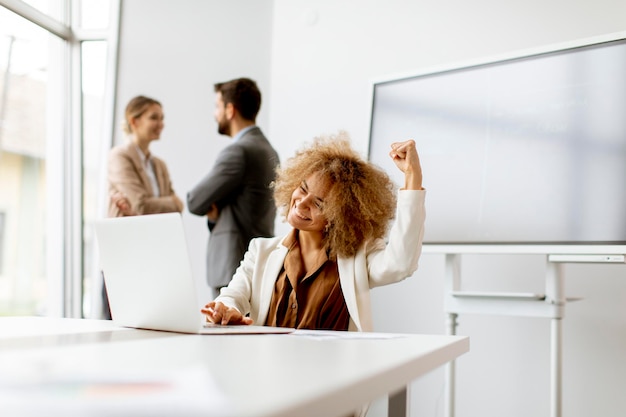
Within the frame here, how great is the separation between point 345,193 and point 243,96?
1.65m

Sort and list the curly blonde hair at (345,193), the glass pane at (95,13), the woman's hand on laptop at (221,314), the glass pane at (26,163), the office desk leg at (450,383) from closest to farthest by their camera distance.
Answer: the woman's hand on laptop at (221,314)
the curly blonde hair at (345,193)
the office desk leg at (450,383)
the glass pane at (26,163)
the glass pane at (95,13)

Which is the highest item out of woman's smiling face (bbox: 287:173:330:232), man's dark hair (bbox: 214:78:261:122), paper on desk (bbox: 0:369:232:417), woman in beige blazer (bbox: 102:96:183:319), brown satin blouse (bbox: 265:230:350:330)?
man's dark hair (bbox: 214:78:261:122)

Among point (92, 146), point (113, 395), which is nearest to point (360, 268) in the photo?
point (113, 395)

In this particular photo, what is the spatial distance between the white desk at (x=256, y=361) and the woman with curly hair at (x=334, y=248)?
500 millimetres

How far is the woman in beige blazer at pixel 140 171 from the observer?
11.5 feet

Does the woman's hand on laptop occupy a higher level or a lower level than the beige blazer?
lower

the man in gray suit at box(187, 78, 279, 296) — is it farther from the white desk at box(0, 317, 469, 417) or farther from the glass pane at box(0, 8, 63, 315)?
the white desk at box(0, 317, 469, 417)

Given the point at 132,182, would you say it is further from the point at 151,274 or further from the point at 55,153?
the point at 151,274

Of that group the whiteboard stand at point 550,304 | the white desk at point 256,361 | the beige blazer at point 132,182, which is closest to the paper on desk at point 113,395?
the white desk at point 256,361

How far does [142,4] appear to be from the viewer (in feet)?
12.3

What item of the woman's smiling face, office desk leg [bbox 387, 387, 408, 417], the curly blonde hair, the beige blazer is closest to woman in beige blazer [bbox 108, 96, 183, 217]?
the beige blazer

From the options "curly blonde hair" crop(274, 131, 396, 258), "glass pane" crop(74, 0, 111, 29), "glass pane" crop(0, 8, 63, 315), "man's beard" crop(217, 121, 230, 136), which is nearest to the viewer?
"curly blonde hair" crop(274, 131, 396, 258)

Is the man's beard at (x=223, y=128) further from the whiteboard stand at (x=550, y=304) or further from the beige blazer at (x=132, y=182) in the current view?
the whiteboard stand at (x=550, y=304)

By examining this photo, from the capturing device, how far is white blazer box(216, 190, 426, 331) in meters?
1.71
